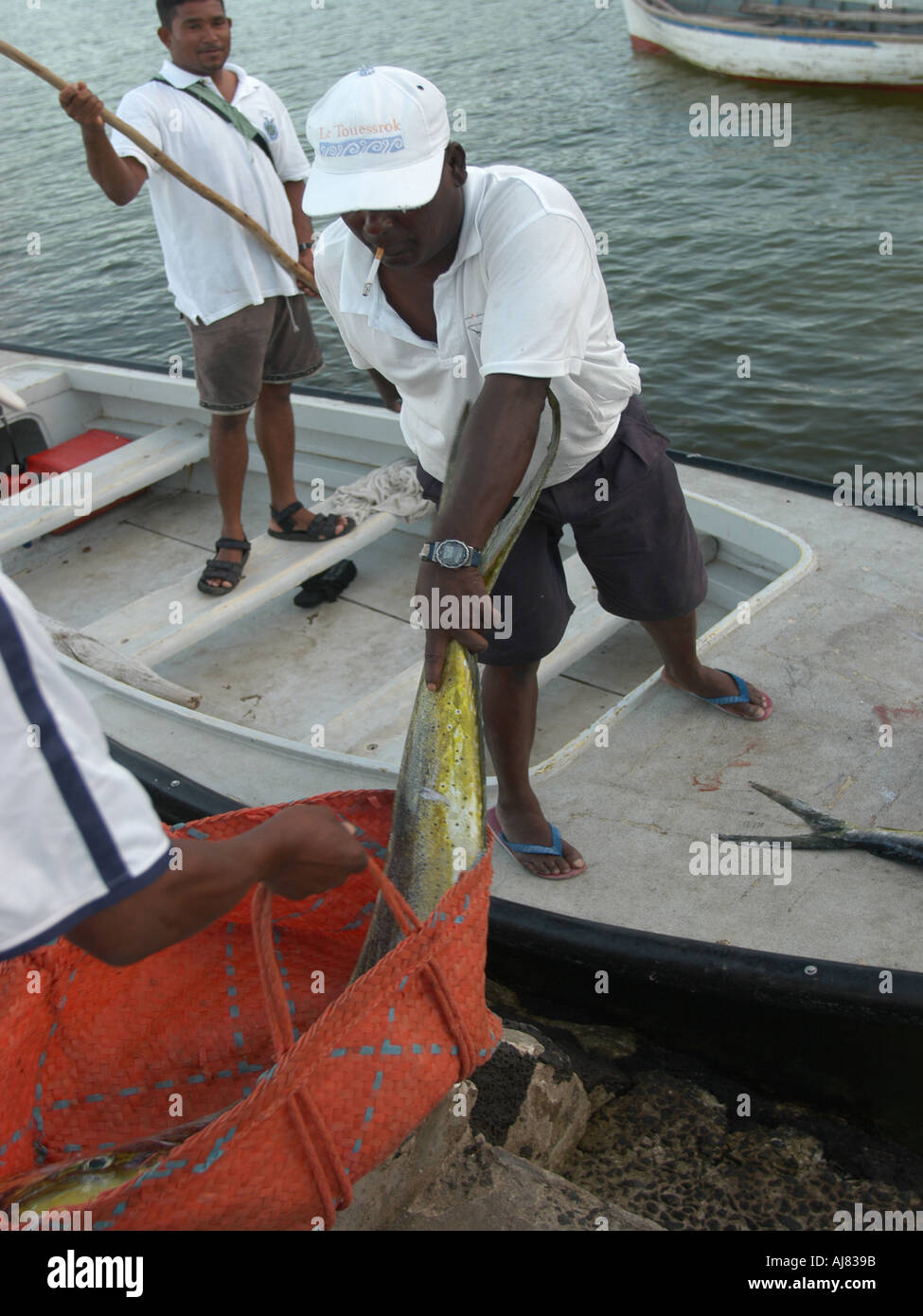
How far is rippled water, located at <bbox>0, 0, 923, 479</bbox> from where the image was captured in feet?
29.8

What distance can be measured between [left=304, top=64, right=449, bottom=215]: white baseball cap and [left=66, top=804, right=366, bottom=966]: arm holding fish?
1.27m

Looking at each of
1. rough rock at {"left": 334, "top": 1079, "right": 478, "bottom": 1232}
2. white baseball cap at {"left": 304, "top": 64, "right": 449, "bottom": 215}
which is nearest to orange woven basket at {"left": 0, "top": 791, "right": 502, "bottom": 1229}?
rough rock at {"left": 334, "top": 1079, "right": 478, "bottom": 1232}

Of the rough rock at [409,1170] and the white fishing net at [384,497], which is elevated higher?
the white fishing net at [384,497]

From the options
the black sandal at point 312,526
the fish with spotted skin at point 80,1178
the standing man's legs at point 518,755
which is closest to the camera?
the fish with spotted skin at point 80,1178

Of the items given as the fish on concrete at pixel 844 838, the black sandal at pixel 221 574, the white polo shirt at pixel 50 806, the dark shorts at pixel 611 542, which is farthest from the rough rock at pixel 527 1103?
the black sandal at pixel 221 574

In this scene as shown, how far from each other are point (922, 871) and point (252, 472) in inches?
175

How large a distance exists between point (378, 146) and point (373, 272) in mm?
268

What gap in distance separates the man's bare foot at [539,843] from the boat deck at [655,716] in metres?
0.04

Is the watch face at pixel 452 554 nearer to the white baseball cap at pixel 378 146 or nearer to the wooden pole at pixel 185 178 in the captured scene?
the white baseball cap at pixel 378 146

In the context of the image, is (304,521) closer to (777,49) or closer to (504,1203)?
(504,1203)

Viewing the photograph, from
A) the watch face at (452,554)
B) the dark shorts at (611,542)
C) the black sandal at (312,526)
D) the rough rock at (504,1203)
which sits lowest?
the rough rock at (504,1203)

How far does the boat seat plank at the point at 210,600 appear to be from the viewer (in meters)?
4.47

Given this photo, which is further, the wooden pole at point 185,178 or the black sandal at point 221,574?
the black sandal at point 221,574

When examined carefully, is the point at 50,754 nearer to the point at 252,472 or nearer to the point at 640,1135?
the point at 640,1135
